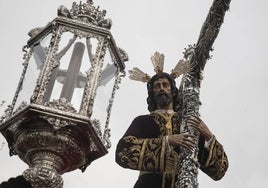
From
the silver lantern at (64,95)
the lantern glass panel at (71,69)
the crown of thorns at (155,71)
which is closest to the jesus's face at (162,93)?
the crown of thorns at (155,71)

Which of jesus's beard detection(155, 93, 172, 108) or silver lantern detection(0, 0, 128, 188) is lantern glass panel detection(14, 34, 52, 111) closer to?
silver lantern detection(0, 0, 128, 188)

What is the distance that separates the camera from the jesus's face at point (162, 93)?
5.34 meters

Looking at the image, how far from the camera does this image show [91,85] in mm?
4000

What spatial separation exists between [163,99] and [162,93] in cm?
7

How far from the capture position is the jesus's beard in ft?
17.5

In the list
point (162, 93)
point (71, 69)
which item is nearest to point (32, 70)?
point (71, 69)

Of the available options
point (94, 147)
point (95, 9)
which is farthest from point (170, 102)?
point (94, 147)

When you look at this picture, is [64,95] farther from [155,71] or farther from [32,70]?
[155,71]

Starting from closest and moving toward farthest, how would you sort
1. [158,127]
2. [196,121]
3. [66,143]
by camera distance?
[66,143] → [196,121] → [158,127]

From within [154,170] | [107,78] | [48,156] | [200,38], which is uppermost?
[200,38]

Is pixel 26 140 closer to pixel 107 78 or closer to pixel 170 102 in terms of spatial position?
pixel 107 78

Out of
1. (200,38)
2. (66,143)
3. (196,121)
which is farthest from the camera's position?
(200,38)

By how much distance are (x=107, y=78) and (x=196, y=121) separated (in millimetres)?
897

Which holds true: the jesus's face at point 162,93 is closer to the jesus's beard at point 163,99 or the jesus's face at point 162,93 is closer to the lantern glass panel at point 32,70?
the jesus's beard at point 163,99
